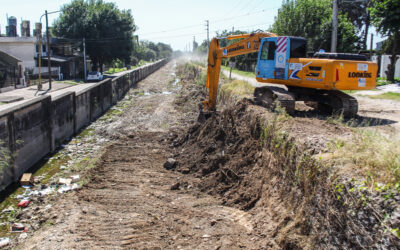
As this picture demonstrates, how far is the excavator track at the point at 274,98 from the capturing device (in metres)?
10.3

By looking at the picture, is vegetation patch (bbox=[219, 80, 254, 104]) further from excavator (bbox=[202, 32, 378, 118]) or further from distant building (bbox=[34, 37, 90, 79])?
distant building (bbox=[34, 37, 90, 79])

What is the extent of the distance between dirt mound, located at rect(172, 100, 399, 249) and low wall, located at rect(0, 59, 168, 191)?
4.79 metres

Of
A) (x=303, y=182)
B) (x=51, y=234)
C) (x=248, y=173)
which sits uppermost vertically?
(x=303, y=182)

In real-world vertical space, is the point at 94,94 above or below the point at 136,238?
above

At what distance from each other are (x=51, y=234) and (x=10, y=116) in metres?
4.93

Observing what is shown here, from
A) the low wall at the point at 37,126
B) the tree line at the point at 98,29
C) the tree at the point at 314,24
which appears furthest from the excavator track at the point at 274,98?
the tree line at the point at 98,29

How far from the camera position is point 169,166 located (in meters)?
10.7

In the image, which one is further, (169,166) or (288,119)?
(169,166)

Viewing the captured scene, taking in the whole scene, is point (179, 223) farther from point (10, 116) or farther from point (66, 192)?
point (10, 116)

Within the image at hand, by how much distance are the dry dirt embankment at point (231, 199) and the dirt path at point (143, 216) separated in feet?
0.07

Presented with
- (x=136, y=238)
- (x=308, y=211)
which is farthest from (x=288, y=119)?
(x=136, y=238)

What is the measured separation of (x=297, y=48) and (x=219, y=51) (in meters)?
3.24

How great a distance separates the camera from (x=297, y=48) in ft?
36.4

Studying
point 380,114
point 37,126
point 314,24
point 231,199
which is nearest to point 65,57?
point 314,24
